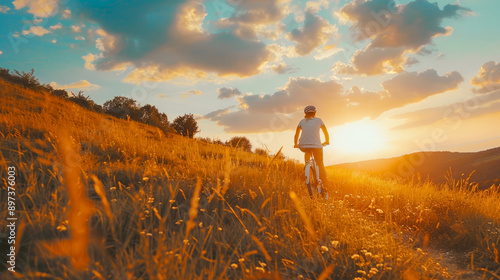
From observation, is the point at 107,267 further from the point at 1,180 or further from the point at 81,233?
the point at 1,180

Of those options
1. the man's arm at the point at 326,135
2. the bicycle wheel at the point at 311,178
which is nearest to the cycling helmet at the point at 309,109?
the man's arm at the point at 326,135

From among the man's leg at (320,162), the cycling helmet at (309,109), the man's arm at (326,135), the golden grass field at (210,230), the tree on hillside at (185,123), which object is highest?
the tree on hillside at (185,123)

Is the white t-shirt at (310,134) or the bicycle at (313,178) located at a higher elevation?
the white t-shirt at (310,134)

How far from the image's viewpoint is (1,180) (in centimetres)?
455

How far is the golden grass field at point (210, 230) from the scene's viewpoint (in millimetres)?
2645

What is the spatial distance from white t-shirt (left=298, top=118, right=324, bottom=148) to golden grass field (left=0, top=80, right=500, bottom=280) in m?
1.85

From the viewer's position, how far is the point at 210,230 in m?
3.03

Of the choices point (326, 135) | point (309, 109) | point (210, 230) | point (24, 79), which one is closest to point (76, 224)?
point (210, 230)

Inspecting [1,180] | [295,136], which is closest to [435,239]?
[295,136]

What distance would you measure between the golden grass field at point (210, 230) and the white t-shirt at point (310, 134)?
1855 millimetres

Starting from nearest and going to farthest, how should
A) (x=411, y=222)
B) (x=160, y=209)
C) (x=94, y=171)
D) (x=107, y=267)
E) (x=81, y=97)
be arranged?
(x=107, y=267) < (x=160, y=209) < (x=94, y=171) < (x=411, y=222) < (x=81, y=97)

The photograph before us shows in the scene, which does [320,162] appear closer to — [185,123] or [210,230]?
[210,230]

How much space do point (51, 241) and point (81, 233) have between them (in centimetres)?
26

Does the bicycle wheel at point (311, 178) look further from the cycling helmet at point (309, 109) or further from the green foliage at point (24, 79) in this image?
the green foliage at point (24, 79)
